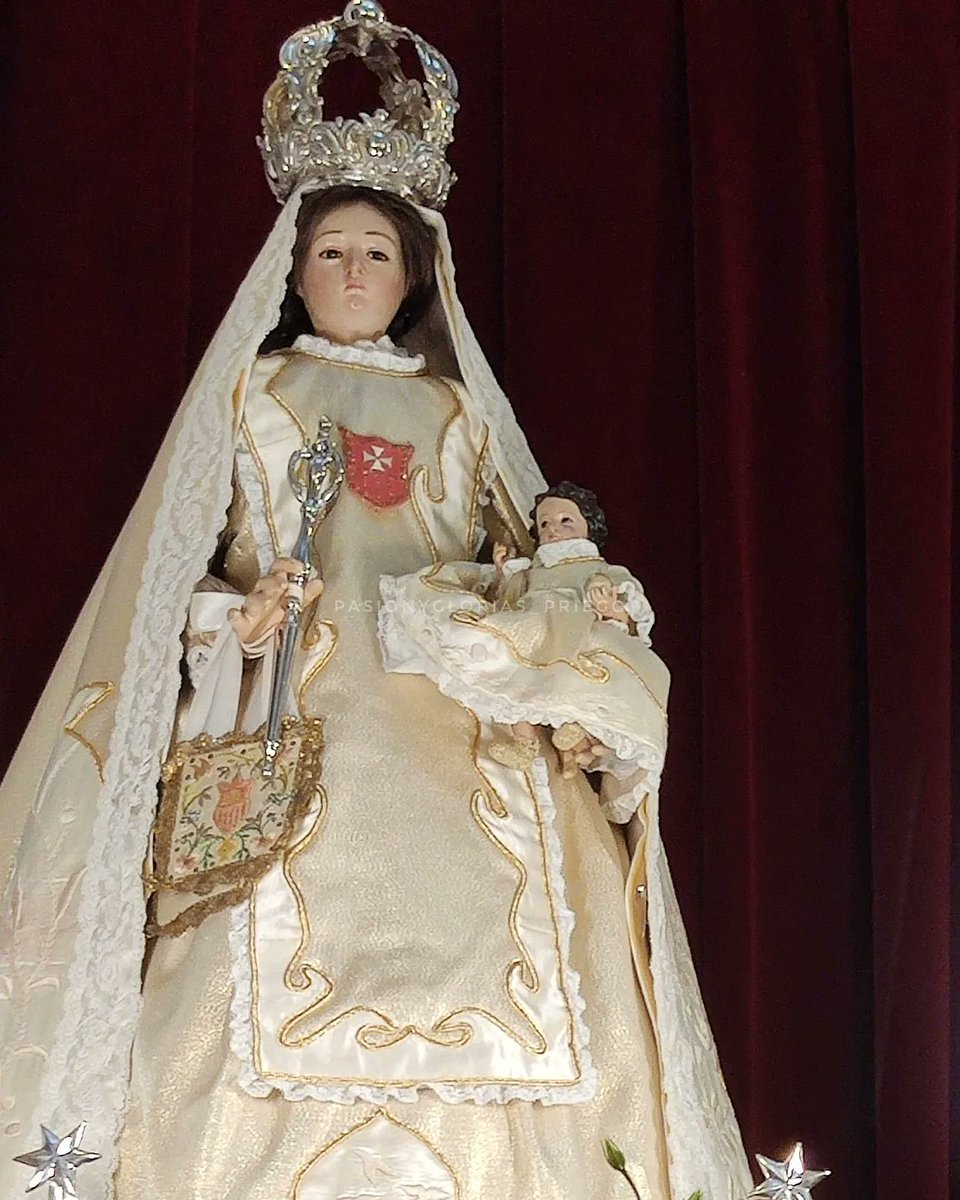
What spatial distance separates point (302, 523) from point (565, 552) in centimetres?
29

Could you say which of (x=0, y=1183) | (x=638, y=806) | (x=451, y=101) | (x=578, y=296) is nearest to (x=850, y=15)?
(x=578, y=296)

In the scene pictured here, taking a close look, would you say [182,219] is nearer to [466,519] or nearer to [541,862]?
[466,519]

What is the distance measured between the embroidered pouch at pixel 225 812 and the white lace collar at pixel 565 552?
1.02 feet

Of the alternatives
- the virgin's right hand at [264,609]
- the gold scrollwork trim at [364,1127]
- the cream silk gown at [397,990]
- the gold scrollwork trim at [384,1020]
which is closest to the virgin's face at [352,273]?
the cream silk gown at [397,990]

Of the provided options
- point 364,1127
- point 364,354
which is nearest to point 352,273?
point 364,354

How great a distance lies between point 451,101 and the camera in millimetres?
2361

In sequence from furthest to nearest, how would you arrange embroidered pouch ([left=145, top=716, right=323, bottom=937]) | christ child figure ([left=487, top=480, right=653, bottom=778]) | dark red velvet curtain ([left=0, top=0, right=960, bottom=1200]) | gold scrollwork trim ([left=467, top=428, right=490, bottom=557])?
dark red velvet curtain ([left=0, top=0, right=960, bottom=1200]), gold scrollwork trim ([left=467, top=428, right=490, bottom=557]), christ child figure ([left=487, top=480, right=653, bottom=778]), embroidered pouch ([left=145, top=716, right=323, bottom=937])

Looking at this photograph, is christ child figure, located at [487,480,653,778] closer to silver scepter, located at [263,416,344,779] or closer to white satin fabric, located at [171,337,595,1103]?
white satin fabric, located at [171,337,595,1103]

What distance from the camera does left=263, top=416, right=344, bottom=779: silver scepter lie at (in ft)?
6.24

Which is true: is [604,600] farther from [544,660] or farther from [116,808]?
[116,808]

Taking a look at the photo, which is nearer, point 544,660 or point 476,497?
point 544,660

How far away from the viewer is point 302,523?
79.6 inches

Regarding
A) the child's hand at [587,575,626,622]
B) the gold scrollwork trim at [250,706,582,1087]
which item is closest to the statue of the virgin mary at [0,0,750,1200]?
the gold scrollwork trim at [250,706,582,1087]

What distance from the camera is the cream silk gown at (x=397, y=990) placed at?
66.8 inches
